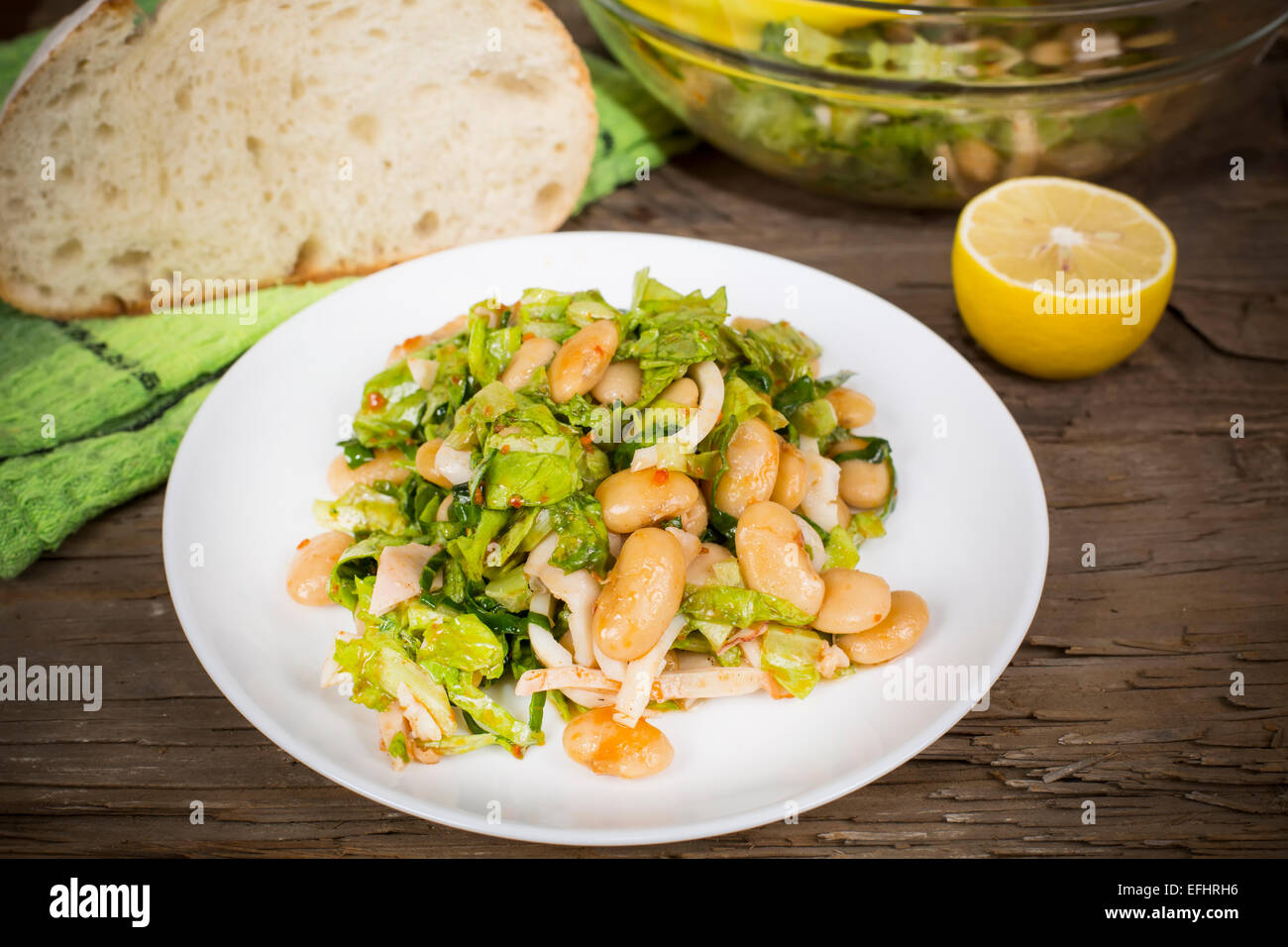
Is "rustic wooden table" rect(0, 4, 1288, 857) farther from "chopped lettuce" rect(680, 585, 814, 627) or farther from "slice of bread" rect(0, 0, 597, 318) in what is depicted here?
"slice of bread" rect(0, 0, 597, 318)

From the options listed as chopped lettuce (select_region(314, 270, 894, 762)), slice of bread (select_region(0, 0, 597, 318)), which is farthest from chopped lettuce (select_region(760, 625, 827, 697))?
slice of bread (select_region(0, 0, 597, 318))

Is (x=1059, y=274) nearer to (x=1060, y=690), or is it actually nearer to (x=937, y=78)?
(x=937, y=78)

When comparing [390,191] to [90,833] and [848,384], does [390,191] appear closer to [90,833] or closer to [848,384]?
[848,384]

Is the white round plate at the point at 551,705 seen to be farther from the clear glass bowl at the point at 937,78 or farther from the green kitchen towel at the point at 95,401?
the clear glass bowl at the point at 937,78

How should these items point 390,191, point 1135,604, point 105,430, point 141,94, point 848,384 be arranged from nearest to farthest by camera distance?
1. point 1135,604
2. point 848,384
3. point 105,430
4. point 141,94
5. point 390,191

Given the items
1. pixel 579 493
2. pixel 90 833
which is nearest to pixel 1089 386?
pixel 579 493

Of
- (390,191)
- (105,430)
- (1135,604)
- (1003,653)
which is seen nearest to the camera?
(1003,653)

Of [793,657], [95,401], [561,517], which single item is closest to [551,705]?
[561,517]
